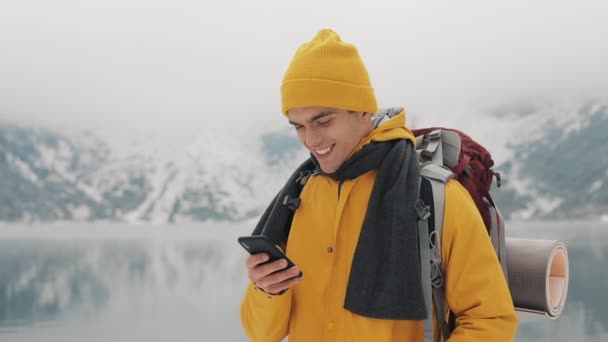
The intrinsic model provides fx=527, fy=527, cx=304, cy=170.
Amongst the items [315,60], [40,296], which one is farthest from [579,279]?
[315,60]

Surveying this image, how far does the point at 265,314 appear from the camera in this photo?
2.22m

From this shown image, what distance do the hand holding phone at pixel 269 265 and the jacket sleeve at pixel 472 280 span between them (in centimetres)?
57

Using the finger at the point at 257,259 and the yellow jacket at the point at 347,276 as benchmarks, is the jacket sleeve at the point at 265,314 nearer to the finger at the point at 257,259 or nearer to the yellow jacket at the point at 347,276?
the yellow jacket at the point at 347,276

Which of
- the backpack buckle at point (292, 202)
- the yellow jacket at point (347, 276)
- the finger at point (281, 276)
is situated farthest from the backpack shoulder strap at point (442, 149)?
the finger at point (281, 276)

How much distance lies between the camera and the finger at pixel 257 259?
1.98 metres

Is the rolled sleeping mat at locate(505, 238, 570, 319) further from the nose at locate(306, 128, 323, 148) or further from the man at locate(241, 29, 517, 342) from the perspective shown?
the nose at locate(306, 128, 323, 148)

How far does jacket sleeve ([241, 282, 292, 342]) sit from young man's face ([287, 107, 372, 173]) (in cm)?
58

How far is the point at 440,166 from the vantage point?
2.11 m

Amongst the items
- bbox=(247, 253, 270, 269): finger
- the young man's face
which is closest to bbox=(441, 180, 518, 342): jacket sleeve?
the young man's face

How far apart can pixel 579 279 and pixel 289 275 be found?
43346mm

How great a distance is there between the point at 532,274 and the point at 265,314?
1130 millimetres

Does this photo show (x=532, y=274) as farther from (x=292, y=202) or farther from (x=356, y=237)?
(x=292, y=202)

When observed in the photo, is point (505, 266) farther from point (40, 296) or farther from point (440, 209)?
point (40, 296)

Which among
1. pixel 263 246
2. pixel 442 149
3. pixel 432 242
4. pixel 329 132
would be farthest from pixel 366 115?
pixel 263 246
